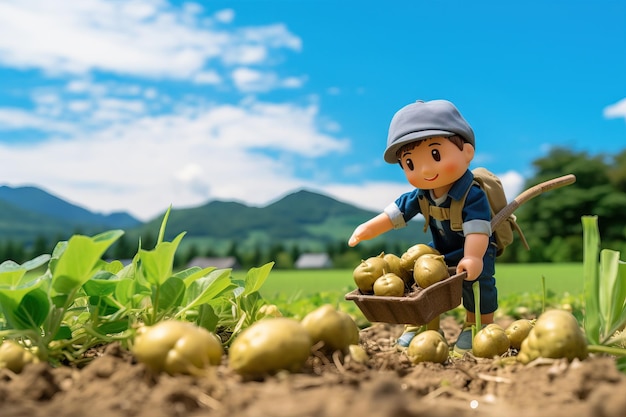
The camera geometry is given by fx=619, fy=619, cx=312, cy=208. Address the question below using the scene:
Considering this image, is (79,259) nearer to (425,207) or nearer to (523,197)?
(425,207)


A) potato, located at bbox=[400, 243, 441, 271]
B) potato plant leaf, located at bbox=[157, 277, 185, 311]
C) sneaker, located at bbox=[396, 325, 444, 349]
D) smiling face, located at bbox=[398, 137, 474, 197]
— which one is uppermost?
smiling face, located at bbox=[398, 137, 474, 197]

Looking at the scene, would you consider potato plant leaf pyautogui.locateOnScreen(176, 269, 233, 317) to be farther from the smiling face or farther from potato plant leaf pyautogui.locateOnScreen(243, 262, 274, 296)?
the smiling face

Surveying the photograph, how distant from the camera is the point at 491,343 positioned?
339 centimetres

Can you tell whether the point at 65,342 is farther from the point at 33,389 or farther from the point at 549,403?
the point at 549,403

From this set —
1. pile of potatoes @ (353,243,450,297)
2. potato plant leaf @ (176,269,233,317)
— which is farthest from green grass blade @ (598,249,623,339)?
potato plant leaf @ (176,269,233,317)

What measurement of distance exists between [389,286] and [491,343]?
63 centimetres

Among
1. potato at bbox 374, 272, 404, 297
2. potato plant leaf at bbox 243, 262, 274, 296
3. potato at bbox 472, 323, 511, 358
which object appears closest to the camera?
potato plant leaf at bbox 243, 262, 274, 296

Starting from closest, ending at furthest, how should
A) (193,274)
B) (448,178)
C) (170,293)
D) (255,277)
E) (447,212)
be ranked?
(170,293), (193,274), (255,277), (448,178), (447,212)

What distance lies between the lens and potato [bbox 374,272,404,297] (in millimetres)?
3502

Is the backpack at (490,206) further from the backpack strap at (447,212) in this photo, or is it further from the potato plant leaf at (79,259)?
the potato plant leaf at (79,259)

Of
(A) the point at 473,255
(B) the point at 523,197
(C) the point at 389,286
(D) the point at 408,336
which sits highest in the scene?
(B) the point at 523,197

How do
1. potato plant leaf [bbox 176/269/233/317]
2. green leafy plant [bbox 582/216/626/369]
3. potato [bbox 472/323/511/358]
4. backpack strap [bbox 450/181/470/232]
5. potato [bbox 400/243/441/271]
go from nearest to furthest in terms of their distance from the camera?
green leafy plant [bbox 582/216/626/369], potato plant leaf [bbox 176/269/233/317], potato [bbox 472/323/511/358], potato [bbox 400/243/441/271], backpack strap [bbox 450/181/470/232]

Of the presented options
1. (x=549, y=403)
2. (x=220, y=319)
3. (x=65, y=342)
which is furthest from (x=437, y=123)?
Answer: (x=65, y=342)

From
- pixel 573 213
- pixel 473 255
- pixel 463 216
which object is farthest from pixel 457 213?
pixel 573 213
